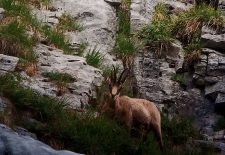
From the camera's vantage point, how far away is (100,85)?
12.3 m

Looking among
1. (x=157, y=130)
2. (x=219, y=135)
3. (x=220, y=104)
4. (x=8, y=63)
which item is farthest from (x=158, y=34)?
(x=8, y=63)

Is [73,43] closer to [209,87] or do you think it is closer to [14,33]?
[14,33]

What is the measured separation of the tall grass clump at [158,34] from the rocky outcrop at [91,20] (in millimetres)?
868

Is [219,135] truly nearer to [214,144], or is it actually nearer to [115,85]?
[214,144]

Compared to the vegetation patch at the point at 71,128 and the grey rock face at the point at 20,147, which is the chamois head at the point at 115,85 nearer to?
the vegetation patch at the point at 71,128

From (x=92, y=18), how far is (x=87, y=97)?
4166 millimetres

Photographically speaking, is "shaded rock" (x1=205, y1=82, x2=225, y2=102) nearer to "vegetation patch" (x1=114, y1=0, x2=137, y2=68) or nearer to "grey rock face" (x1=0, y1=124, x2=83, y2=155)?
"vegetation patch" (x1=114, y1=0, x2=137, y2=68)

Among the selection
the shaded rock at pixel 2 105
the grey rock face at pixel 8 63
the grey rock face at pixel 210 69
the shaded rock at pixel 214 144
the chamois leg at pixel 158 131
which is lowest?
the shaded rock at pixel 214 144

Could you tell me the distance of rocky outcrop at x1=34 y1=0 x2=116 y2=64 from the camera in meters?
14.6

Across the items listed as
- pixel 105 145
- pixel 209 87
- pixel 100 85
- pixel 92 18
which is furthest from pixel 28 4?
pixel 105 145

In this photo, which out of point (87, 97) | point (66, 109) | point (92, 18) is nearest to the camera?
point (66, 109)

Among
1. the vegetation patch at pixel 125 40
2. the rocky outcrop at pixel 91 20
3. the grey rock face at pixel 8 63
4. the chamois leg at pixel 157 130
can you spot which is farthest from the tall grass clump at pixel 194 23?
the grey rock face at pixel 8 63

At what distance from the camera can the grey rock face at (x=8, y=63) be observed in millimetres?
11422

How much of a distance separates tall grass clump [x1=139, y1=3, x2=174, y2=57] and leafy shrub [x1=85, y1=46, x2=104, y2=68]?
1.53 meters
